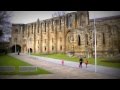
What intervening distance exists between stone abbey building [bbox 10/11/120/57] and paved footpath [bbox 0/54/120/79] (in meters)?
0.78

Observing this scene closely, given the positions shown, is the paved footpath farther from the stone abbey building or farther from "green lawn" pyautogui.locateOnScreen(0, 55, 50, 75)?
the stone abbey building

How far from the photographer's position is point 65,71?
43.3ft

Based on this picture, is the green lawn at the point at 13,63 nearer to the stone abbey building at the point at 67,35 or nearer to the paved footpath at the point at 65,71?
the paved footpath at the point at 65,71

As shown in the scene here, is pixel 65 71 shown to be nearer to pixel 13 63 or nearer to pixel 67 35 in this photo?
pixel 13 63

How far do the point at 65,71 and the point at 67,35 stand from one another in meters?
2.70

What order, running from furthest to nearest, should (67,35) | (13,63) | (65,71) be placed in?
1. (67,35)
2. (65,71)
3. (13,63)

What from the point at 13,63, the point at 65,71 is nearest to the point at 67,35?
the point at 65,71

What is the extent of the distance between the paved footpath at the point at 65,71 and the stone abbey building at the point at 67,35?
78cm

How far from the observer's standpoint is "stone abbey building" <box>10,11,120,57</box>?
46.9 ft

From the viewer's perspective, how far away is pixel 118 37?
13.1 metres
